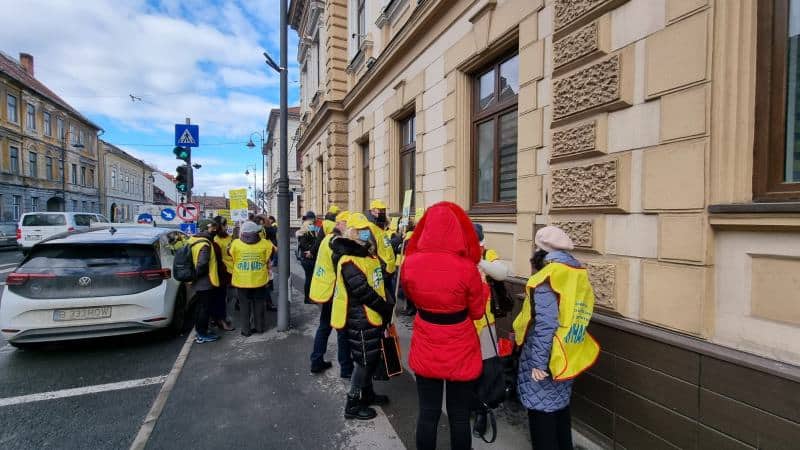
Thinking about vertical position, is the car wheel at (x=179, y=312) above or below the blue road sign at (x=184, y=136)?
below

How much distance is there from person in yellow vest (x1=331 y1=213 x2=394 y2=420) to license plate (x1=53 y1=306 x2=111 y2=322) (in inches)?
133

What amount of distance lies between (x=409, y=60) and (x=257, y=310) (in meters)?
5.32

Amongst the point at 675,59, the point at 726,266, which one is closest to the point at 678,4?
the point at 675,59

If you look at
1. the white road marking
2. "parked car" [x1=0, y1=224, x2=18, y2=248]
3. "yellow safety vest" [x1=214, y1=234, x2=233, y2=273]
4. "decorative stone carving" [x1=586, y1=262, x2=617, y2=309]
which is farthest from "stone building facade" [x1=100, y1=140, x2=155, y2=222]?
"decorative stone carving" [x1=586, y1=262, x2=617, y2=309]

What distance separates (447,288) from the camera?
226cm

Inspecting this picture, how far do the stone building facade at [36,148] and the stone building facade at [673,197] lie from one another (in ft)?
119

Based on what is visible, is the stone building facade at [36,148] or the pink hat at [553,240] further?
the stone building facade at [36,148]

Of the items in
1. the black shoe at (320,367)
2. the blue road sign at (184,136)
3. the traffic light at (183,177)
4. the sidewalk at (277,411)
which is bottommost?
the sidewalk at (277,411)

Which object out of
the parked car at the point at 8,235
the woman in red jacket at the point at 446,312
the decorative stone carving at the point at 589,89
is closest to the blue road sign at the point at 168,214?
the woman in red jacket at the point at 446,312

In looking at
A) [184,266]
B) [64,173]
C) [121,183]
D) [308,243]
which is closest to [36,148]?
[64,173]

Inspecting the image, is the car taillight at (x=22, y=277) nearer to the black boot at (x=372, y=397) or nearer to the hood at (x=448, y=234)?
the black boot at (x=372, y=397)

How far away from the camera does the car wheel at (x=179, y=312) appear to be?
557 centimetres

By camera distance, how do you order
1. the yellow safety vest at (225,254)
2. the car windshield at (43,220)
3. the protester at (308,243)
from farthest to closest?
the car windshield at (43,220), the protester at (308,243), the yellow safety vest at (225,254)

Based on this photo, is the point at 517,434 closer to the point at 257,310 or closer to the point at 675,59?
the point at 675,59
